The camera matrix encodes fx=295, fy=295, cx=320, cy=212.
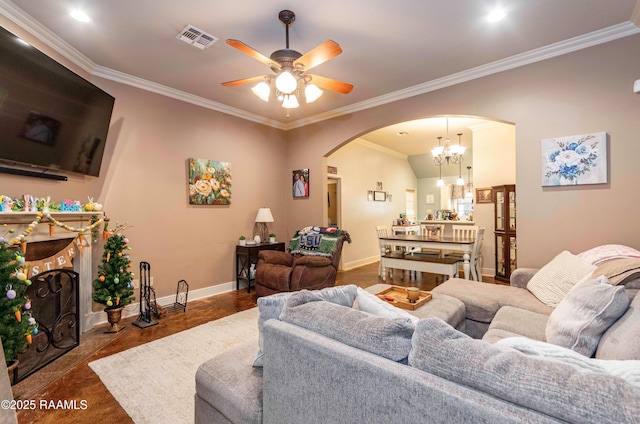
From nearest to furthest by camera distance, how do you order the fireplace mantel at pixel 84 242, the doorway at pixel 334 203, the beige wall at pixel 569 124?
1. the fireplace mantel at pixel 84 242
2. the beige wall at pixel 569 124
3. the doorway at pixel 334 203

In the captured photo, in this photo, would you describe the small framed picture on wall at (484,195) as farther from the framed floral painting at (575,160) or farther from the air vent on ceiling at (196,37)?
the air vent on ceiling at (196,37)

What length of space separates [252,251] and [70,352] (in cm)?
232

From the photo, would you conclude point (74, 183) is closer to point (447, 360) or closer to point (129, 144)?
point (129, 144)

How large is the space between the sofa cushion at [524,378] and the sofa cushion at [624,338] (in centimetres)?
77

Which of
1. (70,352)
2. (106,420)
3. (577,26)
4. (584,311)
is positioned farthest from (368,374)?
(577,26)

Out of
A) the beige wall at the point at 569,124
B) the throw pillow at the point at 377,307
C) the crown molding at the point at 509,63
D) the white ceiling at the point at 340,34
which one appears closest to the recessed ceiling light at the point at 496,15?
the white ceiling at the point at 340,34

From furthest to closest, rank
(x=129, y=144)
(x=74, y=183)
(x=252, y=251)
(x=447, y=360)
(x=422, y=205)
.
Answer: (x=422, y=205) → (x=252, y=251) → (x=129, y=144) → (x=74, y=183) → (x=447, y=360)

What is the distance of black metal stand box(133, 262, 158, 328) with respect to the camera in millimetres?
3275

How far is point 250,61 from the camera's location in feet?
10.4

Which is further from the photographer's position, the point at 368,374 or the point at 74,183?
the point at 74,183

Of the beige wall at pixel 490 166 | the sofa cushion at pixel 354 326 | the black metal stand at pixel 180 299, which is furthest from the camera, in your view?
the beige wall at pixel 490 166

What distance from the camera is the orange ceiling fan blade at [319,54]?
7.04 ft

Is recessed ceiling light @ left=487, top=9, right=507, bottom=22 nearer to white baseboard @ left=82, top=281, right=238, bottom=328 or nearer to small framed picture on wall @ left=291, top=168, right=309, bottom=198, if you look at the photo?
small framed picture on wall @ left=291, top=168, right=309, bottom=198

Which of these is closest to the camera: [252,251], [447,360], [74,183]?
[447,360]
